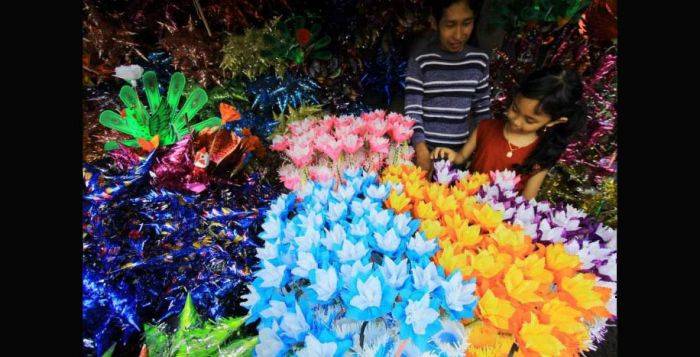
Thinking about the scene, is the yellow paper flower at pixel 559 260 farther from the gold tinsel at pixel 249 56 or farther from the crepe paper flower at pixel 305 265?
the gold tinsel at pixel 249 56

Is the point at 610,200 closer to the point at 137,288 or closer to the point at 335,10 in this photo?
the point at 335,10

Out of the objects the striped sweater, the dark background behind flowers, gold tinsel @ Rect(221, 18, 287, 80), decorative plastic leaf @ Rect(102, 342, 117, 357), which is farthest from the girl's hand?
decorative plastic leaf @ Rect(102, 342, 117, 357)

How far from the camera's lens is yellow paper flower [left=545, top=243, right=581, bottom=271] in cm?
66

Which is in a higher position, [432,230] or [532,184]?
[432,230]

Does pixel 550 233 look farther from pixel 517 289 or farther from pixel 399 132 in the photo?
pixel 399 132

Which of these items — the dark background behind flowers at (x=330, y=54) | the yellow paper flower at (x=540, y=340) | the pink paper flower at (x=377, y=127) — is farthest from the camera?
the dark background behind flowers at (x=330, y=54)

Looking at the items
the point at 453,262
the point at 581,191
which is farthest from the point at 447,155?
the point at 453,262

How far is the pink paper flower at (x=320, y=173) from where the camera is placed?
1052 millimetres

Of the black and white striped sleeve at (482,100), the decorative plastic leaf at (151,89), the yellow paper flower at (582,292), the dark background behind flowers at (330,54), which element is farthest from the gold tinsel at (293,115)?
the yellow paper flower at (582,292)

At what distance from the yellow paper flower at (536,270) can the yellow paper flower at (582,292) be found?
0.09 ft

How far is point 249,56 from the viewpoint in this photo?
67.9 inches

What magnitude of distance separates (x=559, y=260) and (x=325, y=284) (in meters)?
0.44

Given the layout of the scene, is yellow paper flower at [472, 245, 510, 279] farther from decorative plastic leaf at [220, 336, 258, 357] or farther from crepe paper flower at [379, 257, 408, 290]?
decorative plastic leaf at [220, 336, 258, 357]

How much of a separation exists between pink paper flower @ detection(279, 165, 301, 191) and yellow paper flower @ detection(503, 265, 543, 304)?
636 mm
